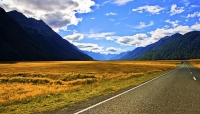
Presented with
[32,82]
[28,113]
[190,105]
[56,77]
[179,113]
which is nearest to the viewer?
[179,113]

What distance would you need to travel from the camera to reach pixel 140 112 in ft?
28.6

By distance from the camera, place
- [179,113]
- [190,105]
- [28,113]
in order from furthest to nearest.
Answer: [190,105] < [28,113] < [179,113]

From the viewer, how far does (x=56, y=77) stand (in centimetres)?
4134

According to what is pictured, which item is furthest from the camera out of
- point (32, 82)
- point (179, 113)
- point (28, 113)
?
point (32, 82)

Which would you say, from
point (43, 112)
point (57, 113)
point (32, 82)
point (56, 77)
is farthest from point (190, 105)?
point (56, 77)

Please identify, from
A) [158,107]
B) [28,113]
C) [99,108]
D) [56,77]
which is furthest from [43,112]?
[56,77]

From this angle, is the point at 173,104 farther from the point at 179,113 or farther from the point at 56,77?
the point at 56,77

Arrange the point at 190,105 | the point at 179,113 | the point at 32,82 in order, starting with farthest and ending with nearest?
the point at 32,82 → the point at 190,105 → the point at 179,113

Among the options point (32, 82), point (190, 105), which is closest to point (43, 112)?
point (190, 105)

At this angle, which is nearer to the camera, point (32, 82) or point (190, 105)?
point (190, 105)

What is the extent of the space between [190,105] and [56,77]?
33794 millimetres

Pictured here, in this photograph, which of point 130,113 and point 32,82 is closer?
point 130,113

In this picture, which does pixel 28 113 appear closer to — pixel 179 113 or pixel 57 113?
pixel 57 113

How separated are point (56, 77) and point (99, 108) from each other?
32.9m
